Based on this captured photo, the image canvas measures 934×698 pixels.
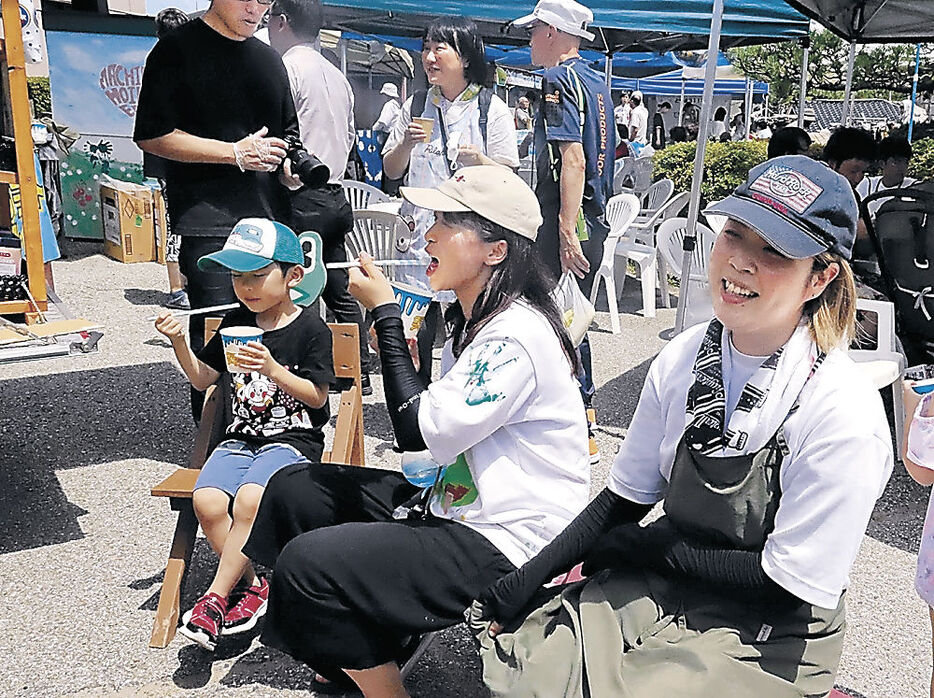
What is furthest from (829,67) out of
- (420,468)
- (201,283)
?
(420,468)

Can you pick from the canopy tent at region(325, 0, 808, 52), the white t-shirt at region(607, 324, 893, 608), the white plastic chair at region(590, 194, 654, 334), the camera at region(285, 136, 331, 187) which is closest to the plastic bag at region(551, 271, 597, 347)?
the camera at region(285, 136, 331, 187)

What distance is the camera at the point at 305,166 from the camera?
11.1 ft

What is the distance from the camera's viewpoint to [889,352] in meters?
3.93

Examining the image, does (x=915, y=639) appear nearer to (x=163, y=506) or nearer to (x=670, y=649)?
(x=670, y=649)

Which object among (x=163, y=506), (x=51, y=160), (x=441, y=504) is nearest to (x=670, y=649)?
(x=441, y=504)

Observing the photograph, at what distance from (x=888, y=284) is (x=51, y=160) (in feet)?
23.3

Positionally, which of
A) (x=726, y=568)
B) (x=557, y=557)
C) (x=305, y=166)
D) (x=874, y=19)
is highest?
(x=874, y=19)

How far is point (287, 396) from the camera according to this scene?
2770 millimetres

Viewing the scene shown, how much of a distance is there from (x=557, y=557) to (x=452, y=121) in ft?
8.53

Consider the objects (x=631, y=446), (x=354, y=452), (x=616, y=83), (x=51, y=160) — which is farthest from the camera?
(x=616, y=83)

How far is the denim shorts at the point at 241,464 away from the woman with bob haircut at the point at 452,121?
4.48 feet

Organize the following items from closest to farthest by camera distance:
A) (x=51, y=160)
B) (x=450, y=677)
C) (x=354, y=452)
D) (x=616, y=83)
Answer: (x=450, y=677)
(x=354, y=452)
(x=51, y=160)
(x=616, y=83)

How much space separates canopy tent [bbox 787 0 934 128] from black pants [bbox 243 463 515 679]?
550 cm

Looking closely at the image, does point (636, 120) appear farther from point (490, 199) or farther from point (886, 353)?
point (490, 199)
